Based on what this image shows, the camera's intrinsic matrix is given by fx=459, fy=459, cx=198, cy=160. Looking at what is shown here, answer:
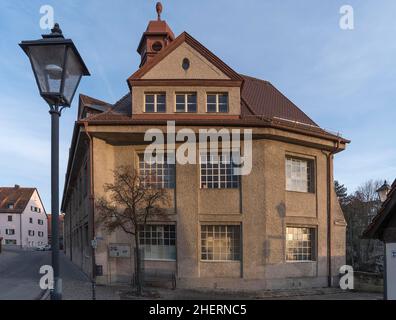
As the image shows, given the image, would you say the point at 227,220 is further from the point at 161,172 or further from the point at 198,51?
the point at 198,51

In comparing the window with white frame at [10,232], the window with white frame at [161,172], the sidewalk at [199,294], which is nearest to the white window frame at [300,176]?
the sidewalk at [199,294]

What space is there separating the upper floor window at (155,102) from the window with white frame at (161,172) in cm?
225

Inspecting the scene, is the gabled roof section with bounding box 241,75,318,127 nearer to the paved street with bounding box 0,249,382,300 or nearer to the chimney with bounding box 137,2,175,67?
the chimney with bounding box 137,2,175,67

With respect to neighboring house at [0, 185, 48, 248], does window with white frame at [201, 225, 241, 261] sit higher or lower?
higher

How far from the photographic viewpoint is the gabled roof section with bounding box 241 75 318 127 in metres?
24.0

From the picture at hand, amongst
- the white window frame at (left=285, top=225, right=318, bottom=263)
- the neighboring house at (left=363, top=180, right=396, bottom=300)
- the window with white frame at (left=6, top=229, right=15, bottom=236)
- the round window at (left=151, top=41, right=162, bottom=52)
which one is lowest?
the window with white frame at (left=6, top=229, right=15, bottom=236)

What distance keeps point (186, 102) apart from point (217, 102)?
1548mm

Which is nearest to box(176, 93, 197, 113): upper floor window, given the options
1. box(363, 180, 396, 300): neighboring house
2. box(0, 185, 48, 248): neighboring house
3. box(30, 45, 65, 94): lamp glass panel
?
box(363, 180, 396, 300): neighboring house

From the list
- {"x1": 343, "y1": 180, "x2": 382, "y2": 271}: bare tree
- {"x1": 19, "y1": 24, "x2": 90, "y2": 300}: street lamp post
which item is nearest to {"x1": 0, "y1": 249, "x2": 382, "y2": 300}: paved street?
{"x1": 19, "y1": 24, "x2": 90, "y2": 300}: street lamp post

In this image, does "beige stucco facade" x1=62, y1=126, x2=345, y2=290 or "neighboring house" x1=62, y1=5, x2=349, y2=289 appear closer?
"beige stucco facade" x1=62, y1=126, x2=345, y2=290

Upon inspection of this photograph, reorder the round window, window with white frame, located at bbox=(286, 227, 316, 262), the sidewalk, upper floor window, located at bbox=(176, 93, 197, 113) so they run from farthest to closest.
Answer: the round window
window with white frame, located at bbox=(286, 227, 316, 262)
upper floor window, located at bbox=(176, 93, 197, 113)
the sidewalk

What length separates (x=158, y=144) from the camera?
2241 centimetres

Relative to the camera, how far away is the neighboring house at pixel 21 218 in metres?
87.6

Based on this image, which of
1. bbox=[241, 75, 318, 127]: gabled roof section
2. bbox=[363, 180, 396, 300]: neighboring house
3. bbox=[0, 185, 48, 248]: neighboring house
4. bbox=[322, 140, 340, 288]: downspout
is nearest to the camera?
bbox=[363, 180, 396, 300]: neighboring house
